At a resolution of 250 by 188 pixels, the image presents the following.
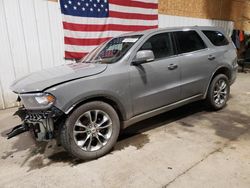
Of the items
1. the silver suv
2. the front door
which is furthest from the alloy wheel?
the front door

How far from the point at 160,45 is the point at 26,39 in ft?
12.1

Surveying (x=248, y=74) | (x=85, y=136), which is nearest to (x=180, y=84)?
(x=85, y=136)

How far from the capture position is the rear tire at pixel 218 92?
4.63 metres

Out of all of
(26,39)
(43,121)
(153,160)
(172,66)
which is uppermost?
(26,39)

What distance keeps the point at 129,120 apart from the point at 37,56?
3765 mm

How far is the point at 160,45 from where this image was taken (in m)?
3.89

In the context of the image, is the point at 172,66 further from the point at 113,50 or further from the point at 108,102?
the point at 108,102

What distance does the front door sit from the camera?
346cm

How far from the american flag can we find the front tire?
3.84 metres

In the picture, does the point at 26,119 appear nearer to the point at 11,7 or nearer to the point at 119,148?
the point at 119,148

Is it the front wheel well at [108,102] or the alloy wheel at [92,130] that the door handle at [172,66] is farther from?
the alloy wheel at [92,130]

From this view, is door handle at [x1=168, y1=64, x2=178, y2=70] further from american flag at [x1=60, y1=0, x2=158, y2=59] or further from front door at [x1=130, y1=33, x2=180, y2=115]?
american flag at [x1=60, y1=0, x2=158, y2=59]

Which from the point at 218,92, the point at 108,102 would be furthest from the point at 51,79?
the point at 218,92

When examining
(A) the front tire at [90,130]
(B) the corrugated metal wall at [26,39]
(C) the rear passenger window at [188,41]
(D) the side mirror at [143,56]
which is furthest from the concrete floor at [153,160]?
(B) the corrugated metal wall at [26,39]
